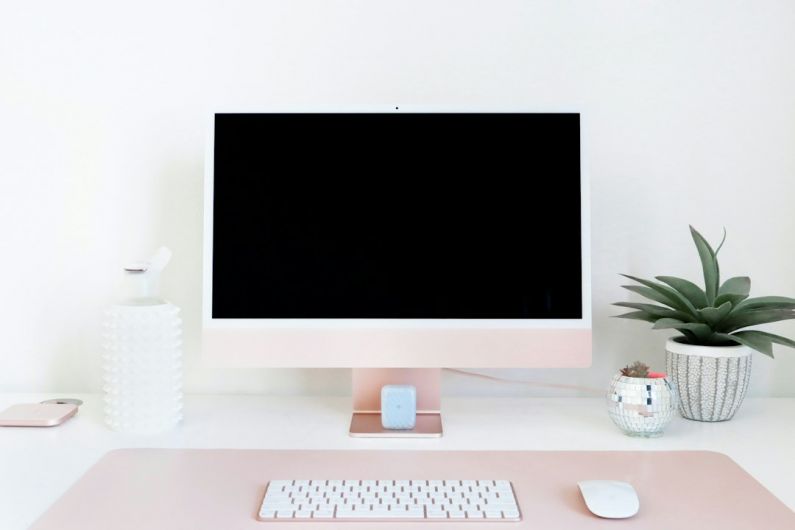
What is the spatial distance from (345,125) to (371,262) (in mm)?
227

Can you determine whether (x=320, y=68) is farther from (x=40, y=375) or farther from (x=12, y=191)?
(x=40, y=375)

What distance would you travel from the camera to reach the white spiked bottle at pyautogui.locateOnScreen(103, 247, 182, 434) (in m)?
1.20

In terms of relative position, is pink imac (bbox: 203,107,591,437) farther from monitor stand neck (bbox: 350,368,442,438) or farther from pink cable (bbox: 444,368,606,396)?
pink cable (bbox: 444,368,606,396)

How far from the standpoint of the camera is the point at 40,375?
1.48 meters

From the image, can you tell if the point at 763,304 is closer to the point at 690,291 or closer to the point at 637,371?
the point at 690,291

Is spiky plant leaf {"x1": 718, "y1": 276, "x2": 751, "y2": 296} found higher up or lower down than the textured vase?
higher up

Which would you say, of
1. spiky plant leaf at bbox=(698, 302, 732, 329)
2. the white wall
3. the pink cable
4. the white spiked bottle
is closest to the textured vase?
the white spiked bottle

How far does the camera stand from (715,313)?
1.24 m

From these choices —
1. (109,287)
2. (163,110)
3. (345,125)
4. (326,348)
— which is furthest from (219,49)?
(326,348)

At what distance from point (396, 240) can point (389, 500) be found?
44 cm

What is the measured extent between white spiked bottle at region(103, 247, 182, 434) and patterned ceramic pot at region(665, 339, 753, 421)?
860 mm

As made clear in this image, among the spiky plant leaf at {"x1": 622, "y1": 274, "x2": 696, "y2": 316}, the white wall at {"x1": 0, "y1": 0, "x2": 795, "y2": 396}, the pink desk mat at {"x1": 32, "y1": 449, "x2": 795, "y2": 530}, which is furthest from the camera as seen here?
the white wall at {"x1": 0, "y1": 0, "x2": 795, "y2": 396}

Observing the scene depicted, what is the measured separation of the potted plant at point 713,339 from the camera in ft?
4.09

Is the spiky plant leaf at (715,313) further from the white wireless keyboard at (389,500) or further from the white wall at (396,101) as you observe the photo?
the white wireless keyboard at (389,500)
